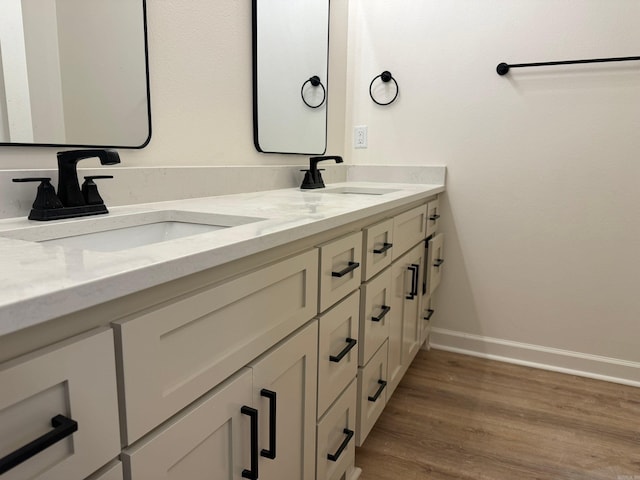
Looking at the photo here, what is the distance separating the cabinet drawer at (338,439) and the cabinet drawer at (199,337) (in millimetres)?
374

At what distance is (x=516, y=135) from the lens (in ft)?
7.11

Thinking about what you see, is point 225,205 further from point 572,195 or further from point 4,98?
point 572,195

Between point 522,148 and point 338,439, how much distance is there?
62.8 inches

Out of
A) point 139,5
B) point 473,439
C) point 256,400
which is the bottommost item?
point 473,439

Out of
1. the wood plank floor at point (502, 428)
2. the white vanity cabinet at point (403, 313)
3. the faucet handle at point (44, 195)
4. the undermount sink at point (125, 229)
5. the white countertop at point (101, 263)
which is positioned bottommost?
the wood plank floor at point (502, 428)

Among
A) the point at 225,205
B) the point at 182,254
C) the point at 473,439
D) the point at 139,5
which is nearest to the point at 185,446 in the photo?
the point at 182,254

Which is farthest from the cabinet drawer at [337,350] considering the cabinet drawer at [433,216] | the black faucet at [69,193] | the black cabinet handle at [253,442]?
the cabinet drawer at [433,216]

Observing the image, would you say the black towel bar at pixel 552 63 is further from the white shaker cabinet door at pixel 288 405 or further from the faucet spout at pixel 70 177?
the faucet spout at pixel 70 177

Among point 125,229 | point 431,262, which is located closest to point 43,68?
point 125,229

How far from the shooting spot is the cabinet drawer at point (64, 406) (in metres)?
0.44

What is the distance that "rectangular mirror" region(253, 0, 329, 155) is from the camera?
1.71m

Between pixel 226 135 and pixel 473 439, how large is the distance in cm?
139

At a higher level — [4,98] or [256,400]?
[4,98]

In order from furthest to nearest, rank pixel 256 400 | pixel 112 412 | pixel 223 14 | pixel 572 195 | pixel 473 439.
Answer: pixel 572 195
pixel 473 439
pixel 223 14
pixel 256 400
pixel 112 412
